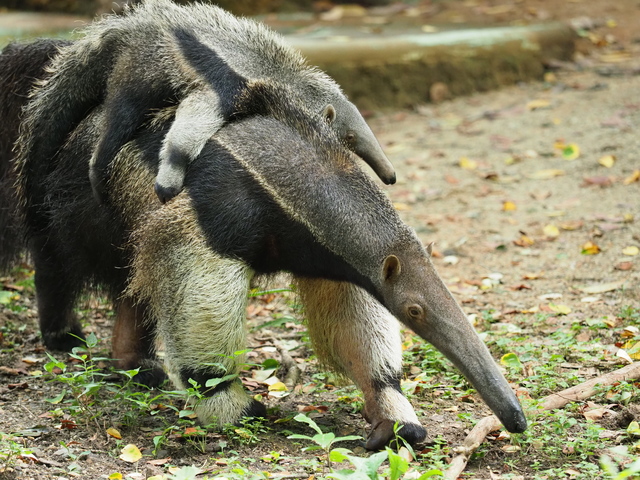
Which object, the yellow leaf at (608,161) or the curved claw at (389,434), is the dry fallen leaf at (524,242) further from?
the curved claw at (389,434)

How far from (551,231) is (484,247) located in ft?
2.34

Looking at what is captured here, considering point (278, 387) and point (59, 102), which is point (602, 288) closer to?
point (278, 387)

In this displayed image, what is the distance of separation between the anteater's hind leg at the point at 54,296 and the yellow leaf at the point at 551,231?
465 centimetres

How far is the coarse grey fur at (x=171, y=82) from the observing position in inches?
200

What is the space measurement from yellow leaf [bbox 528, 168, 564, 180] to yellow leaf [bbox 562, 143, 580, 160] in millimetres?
357

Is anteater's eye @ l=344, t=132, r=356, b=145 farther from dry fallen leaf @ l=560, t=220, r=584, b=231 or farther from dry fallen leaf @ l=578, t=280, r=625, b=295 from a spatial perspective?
dry fallen leaf @ l=560, t=220, r=584, b=231

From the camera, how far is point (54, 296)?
668cm

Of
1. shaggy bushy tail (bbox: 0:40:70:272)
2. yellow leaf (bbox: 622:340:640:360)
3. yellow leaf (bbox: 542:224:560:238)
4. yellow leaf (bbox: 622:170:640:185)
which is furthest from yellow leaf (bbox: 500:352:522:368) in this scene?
yellow leaf (bbox: 622:170:640:185)

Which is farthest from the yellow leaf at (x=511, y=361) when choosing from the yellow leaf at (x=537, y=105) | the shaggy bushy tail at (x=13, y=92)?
the yellow leaf at (x=537, y=105)

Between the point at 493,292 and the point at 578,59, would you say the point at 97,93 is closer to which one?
the point at 493,292

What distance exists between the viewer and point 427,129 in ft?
40.2

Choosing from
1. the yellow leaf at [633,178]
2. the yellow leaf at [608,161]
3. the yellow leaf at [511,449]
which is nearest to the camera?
the yellow leaf at [511,449]

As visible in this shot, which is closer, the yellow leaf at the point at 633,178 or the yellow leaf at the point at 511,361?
the yellow leaf at the point at 511,361

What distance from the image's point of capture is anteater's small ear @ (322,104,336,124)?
5523 mm
